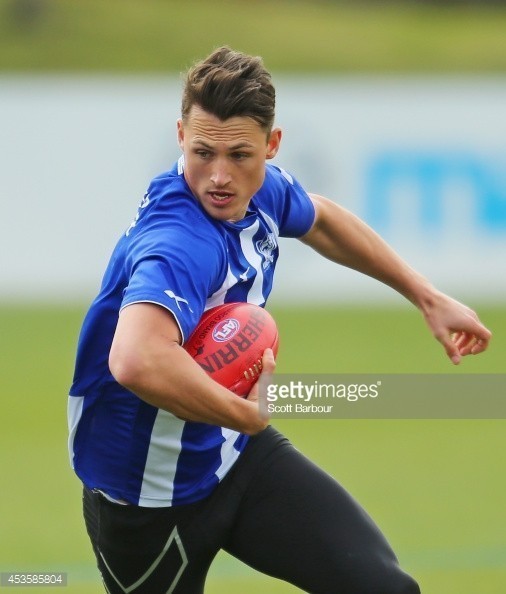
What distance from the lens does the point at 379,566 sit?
12.9 ft

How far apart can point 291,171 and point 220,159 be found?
24.3ft

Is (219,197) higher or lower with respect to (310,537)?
higher

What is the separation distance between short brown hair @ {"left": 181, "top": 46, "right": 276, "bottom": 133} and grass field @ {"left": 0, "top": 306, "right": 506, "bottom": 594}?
2.58 meters

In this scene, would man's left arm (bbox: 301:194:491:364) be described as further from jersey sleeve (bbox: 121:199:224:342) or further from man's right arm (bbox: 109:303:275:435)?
man's right arm (bbox: 109:303:275:435)

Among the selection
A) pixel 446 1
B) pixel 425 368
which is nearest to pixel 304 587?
pixel 425 368

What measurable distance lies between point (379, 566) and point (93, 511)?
36.9 inches

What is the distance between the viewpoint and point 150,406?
3.90 metres

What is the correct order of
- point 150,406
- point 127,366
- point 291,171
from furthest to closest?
point 291,171, point 150,406, point 127,366

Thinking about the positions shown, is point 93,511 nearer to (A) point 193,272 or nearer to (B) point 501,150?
(A) point 193,272

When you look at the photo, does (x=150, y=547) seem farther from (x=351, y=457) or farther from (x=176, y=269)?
(x=351, y=457)

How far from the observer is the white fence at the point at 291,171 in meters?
11.0

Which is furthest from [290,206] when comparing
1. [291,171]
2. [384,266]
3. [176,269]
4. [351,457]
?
[291,171]

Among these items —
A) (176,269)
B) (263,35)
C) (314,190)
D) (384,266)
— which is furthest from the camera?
(263,35)

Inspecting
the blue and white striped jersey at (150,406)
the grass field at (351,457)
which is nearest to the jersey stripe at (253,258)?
the blue and white striped jersey at (150,406)
